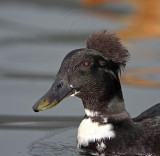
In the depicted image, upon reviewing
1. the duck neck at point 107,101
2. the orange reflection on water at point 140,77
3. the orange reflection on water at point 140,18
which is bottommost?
the duck neck at point 107,101

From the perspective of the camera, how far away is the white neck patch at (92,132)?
30.9ft

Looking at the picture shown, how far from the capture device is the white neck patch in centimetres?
941

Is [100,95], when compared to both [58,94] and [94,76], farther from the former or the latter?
[58,94]

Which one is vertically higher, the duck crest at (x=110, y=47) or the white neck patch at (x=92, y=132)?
the duck crest at (x=110, y=47)

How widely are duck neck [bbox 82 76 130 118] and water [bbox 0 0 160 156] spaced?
593mm

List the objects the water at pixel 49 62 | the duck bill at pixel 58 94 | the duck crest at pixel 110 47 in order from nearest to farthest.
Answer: the duck bill at pixel 58 94
the duck crest at pixel 110 47
the water at pixel 49 62

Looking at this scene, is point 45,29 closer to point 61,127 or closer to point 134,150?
point 61,127

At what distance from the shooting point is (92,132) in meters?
9.48

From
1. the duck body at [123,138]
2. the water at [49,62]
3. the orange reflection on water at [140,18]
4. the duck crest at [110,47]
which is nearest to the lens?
the duck body at [123,138]

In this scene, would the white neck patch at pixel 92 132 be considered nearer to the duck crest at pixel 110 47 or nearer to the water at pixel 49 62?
the water at pixel 49 62

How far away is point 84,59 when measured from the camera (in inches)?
368

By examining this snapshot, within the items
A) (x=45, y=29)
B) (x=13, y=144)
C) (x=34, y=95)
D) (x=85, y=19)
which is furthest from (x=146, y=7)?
(x=13, y=144)

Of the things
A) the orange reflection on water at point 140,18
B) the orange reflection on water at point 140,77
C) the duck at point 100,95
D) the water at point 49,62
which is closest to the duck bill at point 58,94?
the duck at point 100,95

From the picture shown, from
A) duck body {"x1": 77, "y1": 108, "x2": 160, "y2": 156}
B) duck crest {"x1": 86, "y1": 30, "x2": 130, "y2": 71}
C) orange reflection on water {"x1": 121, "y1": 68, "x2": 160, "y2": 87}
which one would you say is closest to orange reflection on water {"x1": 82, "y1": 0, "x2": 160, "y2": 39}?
orange reflection on water {"x1": 121, "y1": 68, "x2": 160, "y2": 87}
